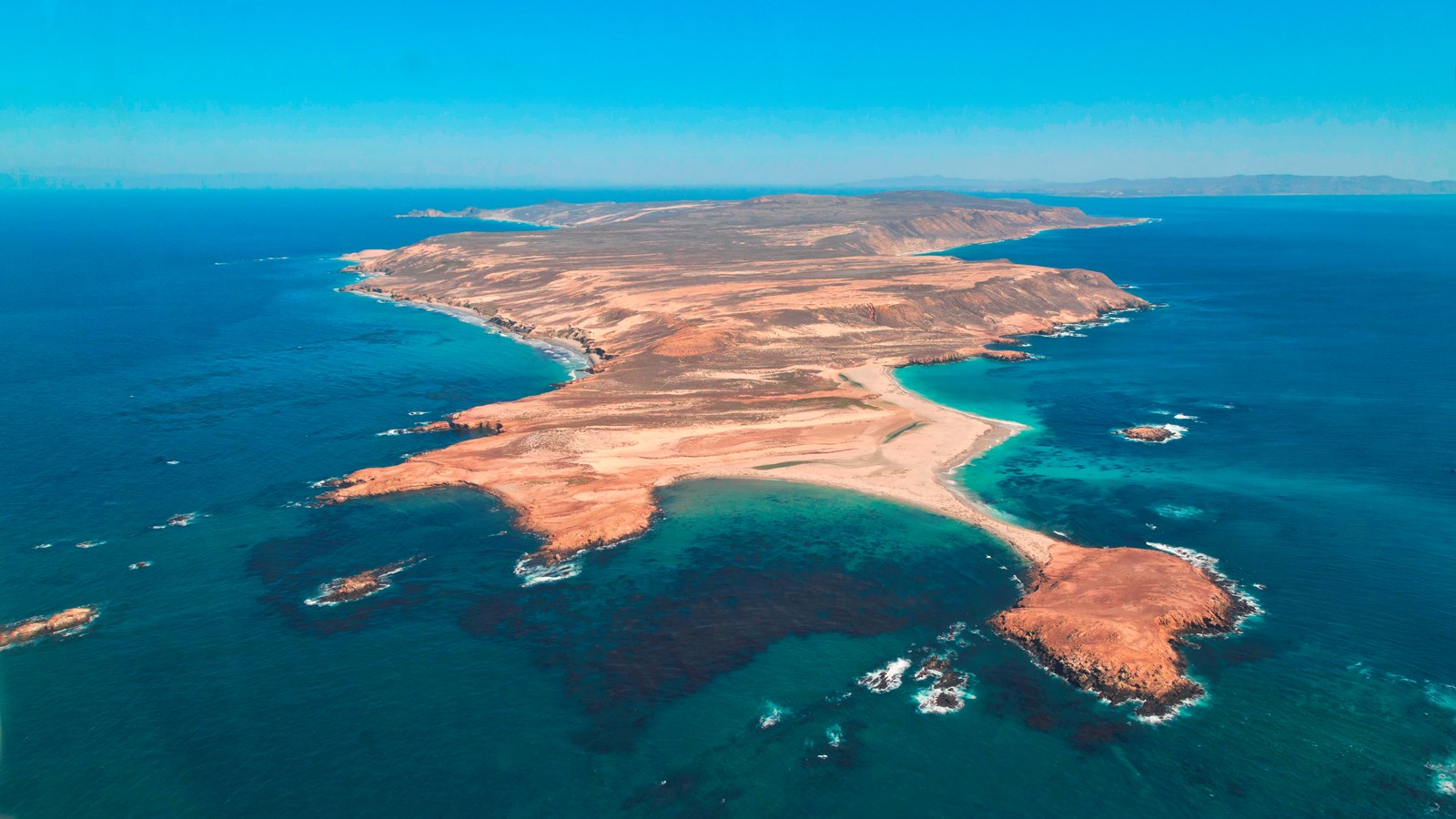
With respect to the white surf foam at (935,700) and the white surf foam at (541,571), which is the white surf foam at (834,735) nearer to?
the white surf foam at (935,700)

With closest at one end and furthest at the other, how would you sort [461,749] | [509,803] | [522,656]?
[509,803] < [461,749] < [522,656]

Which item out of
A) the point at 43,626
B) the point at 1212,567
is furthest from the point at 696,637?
the point at 43,626

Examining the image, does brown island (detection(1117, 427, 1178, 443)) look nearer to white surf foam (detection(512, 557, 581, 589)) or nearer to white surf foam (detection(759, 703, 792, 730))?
white surf foam (detection(759, 703, 792, 730))

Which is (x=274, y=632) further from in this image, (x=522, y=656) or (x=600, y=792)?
(x=600, y=792)

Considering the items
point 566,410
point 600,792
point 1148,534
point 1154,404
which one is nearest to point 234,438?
point 566,410

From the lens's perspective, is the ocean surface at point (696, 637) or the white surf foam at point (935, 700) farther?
the white surf foam at point (935, 700)

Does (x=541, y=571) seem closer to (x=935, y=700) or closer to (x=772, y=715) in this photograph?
(x=772, y=715)

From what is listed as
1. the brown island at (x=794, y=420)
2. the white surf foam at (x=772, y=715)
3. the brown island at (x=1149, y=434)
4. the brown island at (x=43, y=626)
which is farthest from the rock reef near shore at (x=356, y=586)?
the brown island at (x=1149, y=434)
